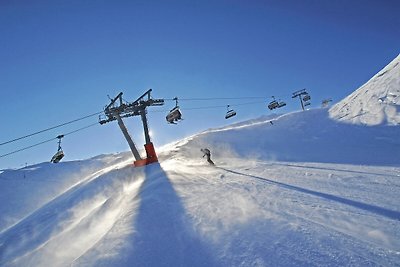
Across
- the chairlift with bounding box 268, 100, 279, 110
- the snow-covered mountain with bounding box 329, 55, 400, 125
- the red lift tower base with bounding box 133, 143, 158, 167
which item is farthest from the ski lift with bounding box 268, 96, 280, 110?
the red lift tower base with bounding box 133, 143, 158, 167

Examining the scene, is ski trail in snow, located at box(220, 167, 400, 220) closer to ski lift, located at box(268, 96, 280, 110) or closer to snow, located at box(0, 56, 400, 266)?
snow, located at box(0, 56, 400, 266)

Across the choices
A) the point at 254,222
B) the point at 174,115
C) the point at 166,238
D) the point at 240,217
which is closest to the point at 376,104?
the point at 174,115

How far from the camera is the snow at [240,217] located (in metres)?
5.68

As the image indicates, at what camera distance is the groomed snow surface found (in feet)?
18.6

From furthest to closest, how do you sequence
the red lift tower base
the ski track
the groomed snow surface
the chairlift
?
the chairlift < the red lift tower base < the groomed snow surface < the ski track

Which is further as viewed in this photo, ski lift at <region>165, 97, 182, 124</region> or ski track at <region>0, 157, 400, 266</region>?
ski lift at <region>165, 97, 182, 124</region>

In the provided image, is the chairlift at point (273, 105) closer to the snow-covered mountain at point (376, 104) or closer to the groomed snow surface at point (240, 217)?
the snow-covered mountain at point (376, 104)

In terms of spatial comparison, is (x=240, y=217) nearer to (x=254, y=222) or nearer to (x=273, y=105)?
(x=254, y=222)

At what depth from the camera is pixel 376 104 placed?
22.9m

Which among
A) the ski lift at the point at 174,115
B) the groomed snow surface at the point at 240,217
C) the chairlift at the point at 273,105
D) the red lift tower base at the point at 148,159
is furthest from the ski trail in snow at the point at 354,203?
the chairlift at the point at 273,105

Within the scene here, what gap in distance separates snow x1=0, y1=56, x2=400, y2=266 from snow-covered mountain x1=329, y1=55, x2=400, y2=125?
2325 millimetres

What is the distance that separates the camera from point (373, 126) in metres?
20.5

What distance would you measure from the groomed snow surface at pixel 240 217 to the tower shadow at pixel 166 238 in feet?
0.08

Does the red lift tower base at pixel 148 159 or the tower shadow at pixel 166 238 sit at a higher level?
the red lift tower base at pixel 148 159
